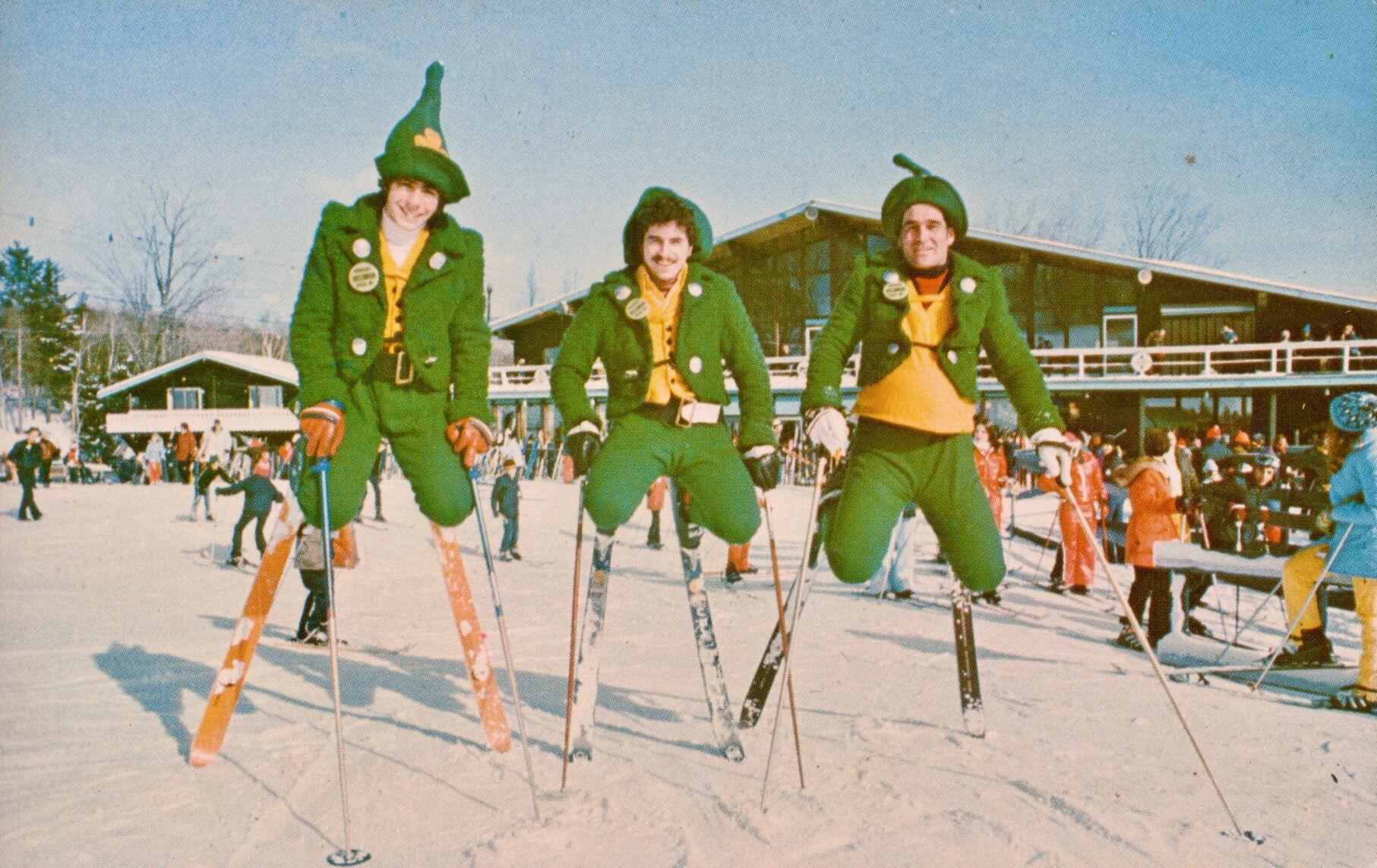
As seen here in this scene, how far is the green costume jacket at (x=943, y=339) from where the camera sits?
141 inches

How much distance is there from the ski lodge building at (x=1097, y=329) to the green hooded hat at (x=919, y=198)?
26 cm

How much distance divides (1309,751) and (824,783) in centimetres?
232

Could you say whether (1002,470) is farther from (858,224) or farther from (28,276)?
(28,276)

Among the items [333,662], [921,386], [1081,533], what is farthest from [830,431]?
[1081,533]

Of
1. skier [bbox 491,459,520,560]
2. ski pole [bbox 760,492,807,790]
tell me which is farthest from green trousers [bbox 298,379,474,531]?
skier [bbox 491,459,520,560]

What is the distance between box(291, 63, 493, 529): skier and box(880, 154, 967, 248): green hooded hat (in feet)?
5.81

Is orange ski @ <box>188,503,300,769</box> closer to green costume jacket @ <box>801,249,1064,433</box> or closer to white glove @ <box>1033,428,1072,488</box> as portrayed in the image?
green costume jacket @ <box>801,249,1064,433</box>

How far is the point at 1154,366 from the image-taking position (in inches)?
568

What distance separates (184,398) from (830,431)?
34.4 m

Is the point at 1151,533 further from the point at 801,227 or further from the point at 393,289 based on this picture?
the point at 393,289

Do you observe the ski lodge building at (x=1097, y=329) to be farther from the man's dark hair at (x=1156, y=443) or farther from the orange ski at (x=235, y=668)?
the orange ski at (x=235, y=668)

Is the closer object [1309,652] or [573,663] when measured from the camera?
[573,663]

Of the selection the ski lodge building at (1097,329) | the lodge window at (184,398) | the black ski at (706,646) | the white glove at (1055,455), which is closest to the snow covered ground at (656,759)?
the black ski at (706,646)

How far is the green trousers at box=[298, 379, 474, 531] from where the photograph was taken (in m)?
3.31
